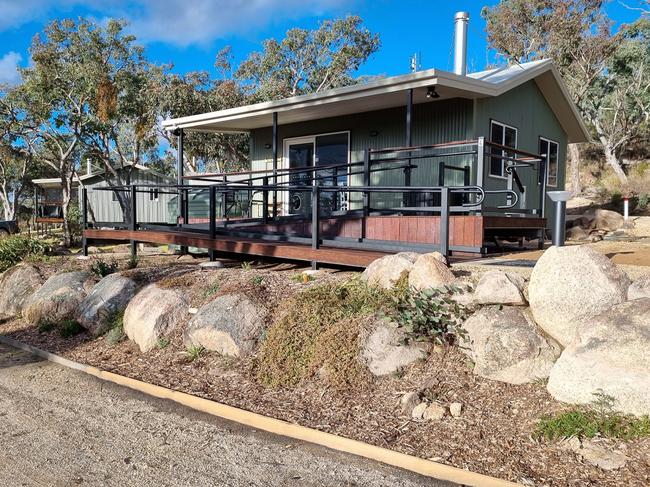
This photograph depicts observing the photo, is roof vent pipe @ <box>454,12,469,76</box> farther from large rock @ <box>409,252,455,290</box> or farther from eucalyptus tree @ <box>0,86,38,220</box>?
eucalyptus tree @ <box>0,86,38,220</box>

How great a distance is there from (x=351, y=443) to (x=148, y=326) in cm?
325

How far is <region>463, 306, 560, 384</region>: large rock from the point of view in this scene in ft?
13.3

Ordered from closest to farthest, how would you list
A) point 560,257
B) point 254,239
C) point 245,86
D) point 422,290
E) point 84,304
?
point 560,257 < point 422,290 < point 84,304 < point 254,239 < point 245,86

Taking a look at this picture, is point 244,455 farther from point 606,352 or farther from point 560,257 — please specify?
point 560,257

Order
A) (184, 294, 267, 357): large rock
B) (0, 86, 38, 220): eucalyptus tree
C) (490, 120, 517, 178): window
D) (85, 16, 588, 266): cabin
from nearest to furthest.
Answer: (184, 294, 267, 357): large rock < (85, 16, 588, 266): cabin < (490, 120, 517, 178): window < (0, 86, 38, 220): eucalyptus tree

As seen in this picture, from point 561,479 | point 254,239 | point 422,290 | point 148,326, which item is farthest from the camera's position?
point 254,239

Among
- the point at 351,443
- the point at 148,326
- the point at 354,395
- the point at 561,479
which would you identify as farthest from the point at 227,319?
the point at 561,479

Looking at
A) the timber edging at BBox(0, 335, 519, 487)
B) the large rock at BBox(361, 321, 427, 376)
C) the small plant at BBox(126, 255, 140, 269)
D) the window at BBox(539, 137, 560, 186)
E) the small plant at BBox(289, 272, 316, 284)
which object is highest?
the window at BBox(539, 137, 560, 186)

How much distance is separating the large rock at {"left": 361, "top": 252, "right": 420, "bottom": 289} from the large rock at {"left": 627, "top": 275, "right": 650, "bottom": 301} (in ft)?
6.16

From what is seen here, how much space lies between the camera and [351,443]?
12.1ft

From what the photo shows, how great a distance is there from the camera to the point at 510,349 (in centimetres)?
411

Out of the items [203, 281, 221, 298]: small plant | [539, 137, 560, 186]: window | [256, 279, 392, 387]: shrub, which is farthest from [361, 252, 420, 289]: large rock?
[539, 137, 560, 186]: window

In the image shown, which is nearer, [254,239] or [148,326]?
[148,326]

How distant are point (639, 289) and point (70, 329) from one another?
6304 mm
